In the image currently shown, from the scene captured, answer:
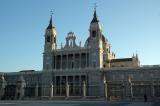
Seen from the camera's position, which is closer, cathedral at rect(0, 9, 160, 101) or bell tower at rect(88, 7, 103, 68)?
cathedral at rect(0, 9, 160, 101)

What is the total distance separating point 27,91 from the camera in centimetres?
7969

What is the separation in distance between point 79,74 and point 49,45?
14362 mm

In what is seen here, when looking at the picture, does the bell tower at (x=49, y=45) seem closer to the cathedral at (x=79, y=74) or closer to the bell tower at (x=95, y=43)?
the cathedral at (x=79, y=74)

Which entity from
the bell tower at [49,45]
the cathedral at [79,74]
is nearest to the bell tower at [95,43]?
the cathedral at [79,74]

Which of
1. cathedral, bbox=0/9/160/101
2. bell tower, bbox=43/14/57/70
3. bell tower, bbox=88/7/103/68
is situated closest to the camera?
cathedral, bbox=0/9/160/101

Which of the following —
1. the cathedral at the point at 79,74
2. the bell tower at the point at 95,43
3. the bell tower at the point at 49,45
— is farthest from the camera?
the bell tower at the point at 49,45

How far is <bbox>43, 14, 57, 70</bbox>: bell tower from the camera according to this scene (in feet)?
296

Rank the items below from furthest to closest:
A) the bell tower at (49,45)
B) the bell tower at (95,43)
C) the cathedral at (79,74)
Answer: the bell tower at (49,45) < the bell tower at (95,43) < the cathedral at (79,74)

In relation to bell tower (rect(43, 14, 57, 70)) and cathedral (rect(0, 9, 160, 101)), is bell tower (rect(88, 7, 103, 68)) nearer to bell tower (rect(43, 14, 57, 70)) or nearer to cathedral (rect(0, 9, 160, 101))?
cathedral (rect(0, 9, 160, 101))

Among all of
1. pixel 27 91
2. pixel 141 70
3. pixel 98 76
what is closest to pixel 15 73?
pixel 27 91

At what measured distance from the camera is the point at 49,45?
9175cm

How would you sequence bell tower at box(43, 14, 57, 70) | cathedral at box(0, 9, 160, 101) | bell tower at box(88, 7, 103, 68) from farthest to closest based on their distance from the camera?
bell tower at box(43, 14, 57, 70), bell tower at box(88, 7, 103, 68), cathedral at box(0, 9, 160, 101)

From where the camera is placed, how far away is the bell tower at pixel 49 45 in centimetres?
9019

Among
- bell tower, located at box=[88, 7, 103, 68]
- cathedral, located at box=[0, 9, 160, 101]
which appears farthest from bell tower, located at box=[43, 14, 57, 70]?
bell tower, located at box=[88, 7, 103, 68]
